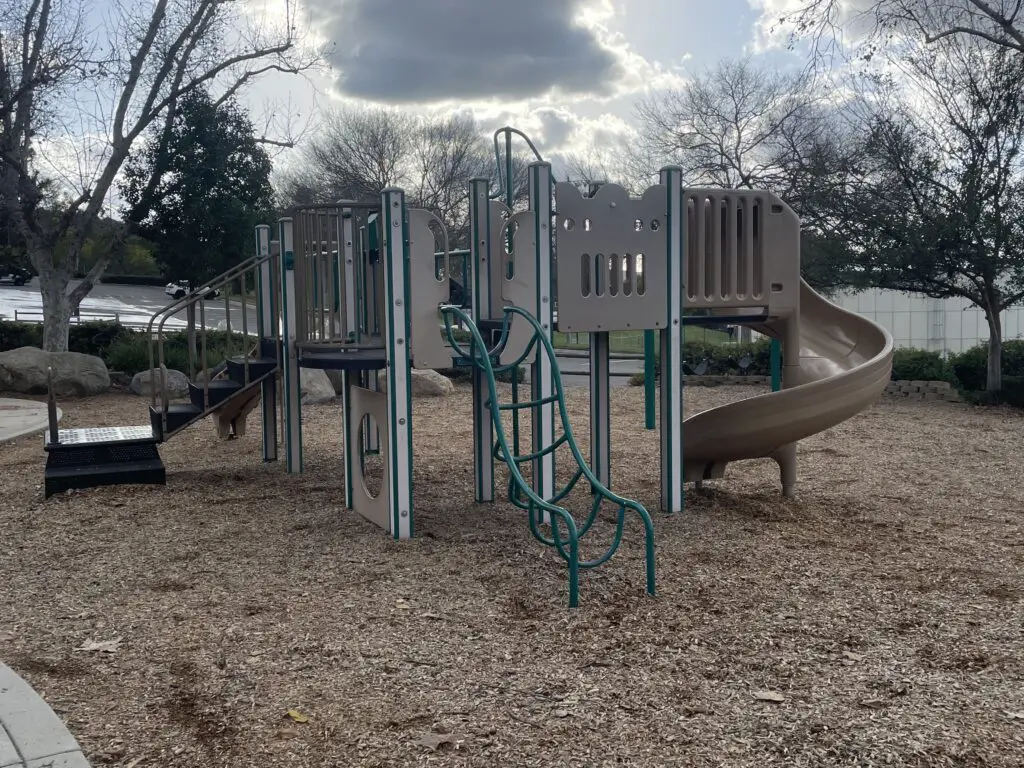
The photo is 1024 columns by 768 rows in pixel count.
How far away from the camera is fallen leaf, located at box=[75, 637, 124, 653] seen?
12.8ft

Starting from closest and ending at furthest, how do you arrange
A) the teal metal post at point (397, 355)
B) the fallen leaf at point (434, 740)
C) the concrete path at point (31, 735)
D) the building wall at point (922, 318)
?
1. the concrete path at point (31, 735)
2. the fallen leaf at point (434, 740)
3. the teal metal post at point (397, 355)
4. the building wall at point (922, 318)

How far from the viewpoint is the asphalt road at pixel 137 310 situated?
20.5 meters

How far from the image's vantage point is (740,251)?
21.3ft

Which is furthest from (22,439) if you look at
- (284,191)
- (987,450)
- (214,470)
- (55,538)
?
(284,191)

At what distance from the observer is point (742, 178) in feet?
73.8

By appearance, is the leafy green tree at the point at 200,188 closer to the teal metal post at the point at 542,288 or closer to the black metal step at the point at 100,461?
the black metal step at the point at 100,461

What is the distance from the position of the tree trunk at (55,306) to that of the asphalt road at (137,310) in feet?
13.9

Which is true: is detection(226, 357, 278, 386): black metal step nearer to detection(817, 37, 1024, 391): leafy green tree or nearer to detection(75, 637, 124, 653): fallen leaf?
detection(75, 637, 124, 653): fallen leaf

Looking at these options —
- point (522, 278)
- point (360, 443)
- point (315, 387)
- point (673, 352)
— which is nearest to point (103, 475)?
point (360, 443)

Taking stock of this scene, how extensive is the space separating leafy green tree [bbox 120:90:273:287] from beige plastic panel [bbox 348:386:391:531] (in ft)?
41.8

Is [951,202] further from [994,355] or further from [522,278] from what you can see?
[522,278]

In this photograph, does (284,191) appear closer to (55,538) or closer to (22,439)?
(22,439)

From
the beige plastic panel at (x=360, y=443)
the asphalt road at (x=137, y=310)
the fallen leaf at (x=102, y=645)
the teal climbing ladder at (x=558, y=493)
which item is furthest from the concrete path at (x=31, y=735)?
the asphalt road at (x=137, y=310)

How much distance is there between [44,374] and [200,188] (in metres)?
5.25
